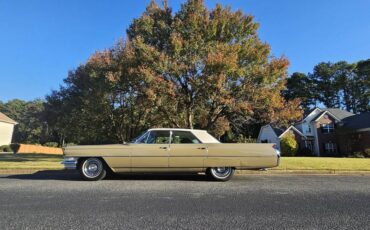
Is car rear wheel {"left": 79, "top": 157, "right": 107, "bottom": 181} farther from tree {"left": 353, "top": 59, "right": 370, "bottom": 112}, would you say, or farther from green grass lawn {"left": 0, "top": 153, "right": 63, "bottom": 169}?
tree {"left": 353, "top": 59, "right": 370, "bottom": 112}

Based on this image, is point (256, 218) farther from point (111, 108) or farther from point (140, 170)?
point (111, 108)

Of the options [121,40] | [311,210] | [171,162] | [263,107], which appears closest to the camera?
[311,210]

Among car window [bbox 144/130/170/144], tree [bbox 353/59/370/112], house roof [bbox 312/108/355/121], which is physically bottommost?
car window [bbox 144/130/170/144]

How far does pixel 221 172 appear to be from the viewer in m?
10.3

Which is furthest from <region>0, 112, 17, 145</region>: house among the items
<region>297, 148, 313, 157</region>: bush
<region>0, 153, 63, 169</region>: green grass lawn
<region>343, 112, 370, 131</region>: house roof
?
<region>343, 112, 370, 131</region>: house roof

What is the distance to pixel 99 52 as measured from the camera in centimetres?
2175

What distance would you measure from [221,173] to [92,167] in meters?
3.89

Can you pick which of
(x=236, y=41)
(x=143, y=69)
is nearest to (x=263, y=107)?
(x=236, y=41)

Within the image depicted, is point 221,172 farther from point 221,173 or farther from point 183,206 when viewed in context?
point 183,206

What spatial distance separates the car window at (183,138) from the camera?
10445 mm

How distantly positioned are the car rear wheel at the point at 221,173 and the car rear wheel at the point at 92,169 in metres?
3.21

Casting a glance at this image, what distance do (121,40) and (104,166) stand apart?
13.1 m

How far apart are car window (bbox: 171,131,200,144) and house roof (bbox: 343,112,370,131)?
34957 millimetres

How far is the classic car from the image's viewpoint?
10141 millimetres
